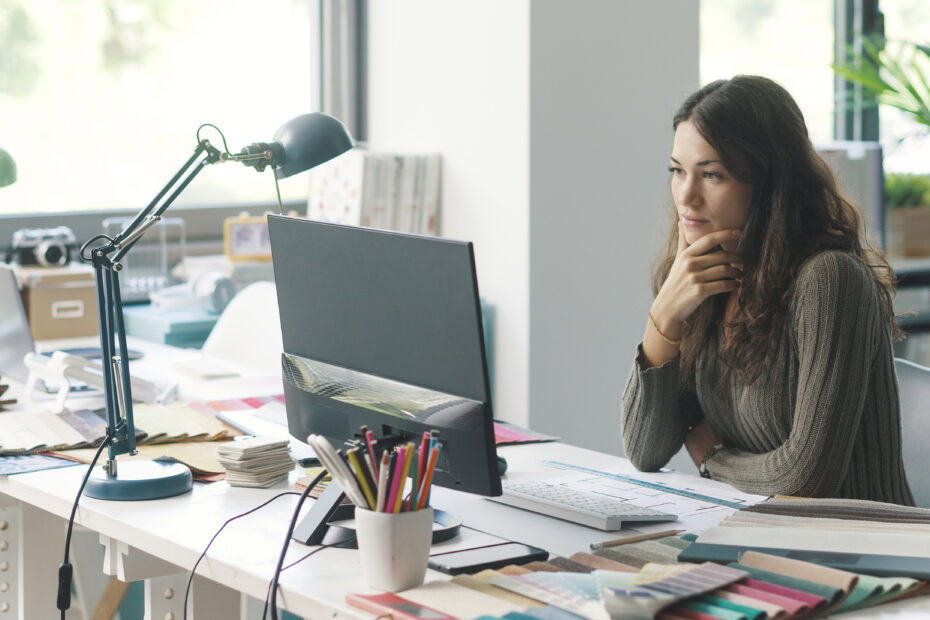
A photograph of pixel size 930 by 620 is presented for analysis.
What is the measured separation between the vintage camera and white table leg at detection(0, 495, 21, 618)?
1293mm

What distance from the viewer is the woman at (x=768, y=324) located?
67.2 inches

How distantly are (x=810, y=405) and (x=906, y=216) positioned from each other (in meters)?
3.00

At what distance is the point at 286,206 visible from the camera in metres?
3.82

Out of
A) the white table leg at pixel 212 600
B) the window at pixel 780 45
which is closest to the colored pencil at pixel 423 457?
the white table leg at pixel 212 600

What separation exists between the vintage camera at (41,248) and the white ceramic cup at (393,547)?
2137 millimetres

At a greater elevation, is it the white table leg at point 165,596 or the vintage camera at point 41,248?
the vintage camera at point 41,248

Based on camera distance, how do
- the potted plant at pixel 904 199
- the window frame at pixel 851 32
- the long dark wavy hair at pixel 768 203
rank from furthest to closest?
1. the window frame at pixel 851 32
2. the potted plant at pixel 904 199
3. the long dark wavy hair at pixel 768 203

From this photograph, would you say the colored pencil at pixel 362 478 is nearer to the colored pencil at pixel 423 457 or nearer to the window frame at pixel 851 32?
the colored pencil at pixel 423 457

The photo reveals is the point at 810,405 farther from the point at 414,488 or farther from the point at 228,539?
the point at 228,539

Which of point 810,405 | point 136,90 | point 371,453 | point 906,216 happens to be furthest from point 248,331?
point 906,216

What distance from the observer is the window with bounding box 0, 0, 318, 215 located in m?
3.21

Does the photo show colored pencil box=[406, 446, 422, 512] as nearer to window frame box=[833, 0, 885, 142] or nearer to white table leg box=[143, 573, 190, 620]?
white table leg box=[143, 573, 190, 620]

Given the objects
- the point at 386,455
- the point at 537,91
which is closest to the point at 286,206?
the point at 537,91

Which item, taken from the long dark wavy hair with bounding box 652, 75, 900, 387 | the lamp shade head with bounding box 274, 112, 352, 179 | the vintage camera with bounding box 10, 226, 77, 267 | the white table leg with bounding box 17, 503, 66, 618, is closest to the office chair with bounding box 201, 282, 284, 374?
the vintage camera with bounding box 10, 226, 77, 267
